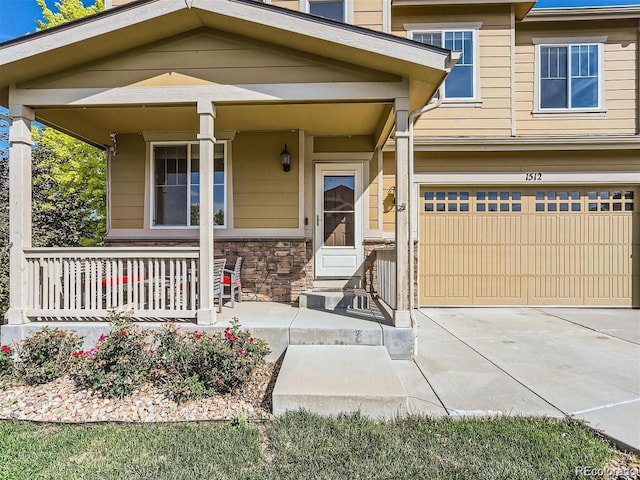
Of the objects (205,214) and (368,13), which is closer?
(205,214)

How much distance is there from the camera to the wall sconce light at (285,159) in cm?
605

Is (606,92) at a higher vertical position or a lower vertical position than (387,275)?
higher

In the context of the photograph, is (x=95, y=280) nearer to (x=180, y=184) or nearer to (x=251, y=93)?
(x=180, y=184)

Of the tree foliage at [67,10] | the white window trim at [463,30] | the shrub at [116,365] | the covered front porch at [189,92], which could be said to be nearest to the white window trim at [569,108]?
the white window trim at [463,30]

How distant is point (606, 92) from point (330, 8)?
5.43m

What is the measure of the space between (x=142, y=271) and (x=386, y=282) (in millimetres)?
3123

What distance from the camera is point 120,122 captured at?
575 centimetres

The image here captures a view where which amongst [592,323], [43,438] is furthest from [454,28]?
[43,438]

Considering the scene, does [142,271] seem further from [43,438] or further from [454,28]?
[454,28]

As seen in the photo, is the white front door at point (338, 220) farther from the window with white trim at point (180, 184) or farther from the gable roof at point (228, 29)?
the gable roof at point (228, 29)

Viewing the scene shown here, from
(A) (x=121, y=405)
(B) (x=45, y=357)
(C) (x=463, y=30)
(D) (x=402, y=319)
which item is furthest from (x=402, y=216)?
(C) (x=463, y=30)

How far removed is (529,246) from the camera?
692 cm

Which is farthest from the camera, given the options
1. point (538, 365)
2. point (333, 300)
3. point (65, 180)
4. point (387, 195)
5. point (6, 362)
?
point (65, 180)

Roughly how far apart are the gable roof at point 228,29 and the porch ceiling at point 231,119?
30.9 inches
